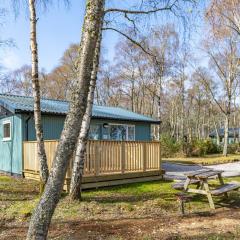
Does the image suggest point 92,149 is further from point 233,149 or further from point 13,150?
point 233,149

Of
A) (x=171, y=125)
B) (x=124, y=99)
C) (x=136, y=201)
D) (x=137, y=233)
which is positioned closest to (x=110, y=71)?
(x=124, y=99)

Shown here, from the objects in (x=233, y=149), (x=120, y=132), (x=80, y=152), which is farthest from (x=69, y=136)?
(x=233, y=149)

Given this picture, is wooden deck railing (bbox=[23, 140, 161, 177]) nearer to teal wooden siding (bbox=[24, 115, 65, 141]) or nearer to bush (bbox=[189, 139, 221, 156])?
teal wooden siding (bbox=[24, 115, 65, 141])

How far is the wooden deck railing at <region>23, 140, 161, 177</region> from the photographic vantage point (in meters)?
10.9

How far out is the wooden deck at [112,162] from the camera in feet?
35.5

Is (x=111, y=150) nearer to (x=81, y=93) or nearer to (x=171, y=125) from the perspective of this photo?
(x=81, y=93)

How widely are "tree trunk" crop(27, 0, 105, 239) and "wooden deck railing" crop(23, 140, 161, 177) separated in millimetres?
6052

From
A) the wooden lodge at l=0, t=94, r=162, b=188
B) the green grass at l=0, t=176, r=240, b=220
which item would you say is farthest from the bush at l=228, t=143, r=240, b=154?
the green grass at l=0, t=176, r=240, b=220

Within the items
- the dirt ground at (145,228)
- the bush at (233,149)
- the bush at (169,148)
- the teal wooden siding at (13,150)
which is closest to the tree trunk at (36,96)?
the dirt ground at (145,228)

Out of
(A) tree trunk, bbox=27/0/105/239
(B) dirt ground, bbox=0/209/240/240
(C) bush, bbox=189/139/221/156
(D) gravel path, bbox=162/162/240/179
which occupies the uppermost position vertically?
(A) tree trunk, bbox=27/0/105/239

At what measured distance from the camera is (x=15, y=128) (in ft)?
46.8

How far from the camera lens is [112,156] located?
37.9 ft

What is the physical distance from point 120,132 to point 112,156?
6.24 meters

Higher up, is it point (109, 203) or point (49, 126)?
point (49, 126)
